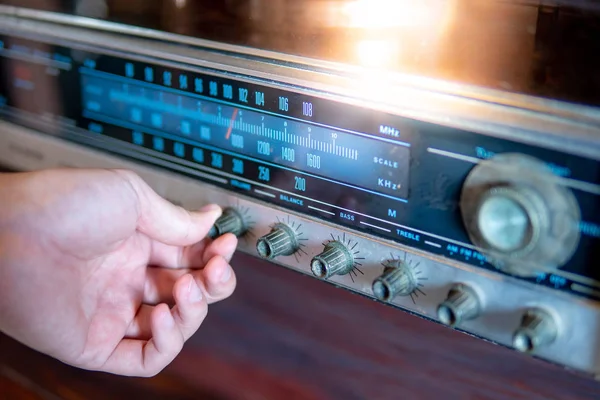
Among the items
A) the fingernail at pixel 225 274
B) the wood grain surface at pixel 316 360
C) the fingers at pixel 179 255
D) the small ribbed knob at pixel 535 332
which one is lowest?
the wood grain surface at pixel 316 360

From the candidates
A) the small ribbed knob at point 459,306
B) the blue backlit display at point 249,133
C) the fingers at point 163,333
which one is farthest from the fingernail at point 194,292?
the small ribbed knob at point 459,306

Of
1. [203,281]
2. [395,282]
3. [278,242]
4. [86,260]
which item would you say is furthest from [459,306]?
[86,260]

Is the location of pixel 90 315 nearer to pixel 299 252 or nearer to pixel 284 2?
pixel 299 252

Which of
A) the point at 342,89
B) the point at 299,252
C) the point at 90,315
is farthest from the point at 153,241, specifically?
the point at 342,89

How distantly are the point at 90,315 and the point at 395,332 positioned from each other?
1.04 ft

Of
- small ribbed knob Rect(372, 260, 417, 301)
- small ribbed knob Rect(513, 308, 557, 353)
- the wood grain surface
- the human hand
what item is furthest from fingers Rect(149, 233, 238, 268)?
small ribbed knob Rect(513, 308, 557, 353)

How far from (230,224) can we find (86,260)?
176mm

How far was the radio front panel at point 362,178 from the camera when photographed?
16.7 inches

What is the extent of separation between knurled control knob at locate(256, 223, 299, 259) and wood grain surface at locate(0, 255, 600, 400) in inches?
7.8

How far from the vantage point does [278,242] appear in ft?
1.83

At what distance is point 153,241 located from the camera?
0.73m

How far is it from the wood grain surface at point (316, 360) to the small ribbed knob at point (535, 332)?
192 millimetres

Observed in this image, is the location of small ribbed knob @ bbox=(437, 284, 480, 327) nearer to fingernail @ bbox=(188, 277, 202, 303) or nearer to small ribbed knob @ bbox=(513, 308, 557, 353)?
small ribbed knob @ bbox=(513, 308, 557, 353)

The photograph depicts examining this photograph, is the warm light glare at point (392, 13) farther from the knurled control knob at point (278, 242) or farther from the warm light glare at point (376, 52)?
the knurled control knob at point (278, 242)
